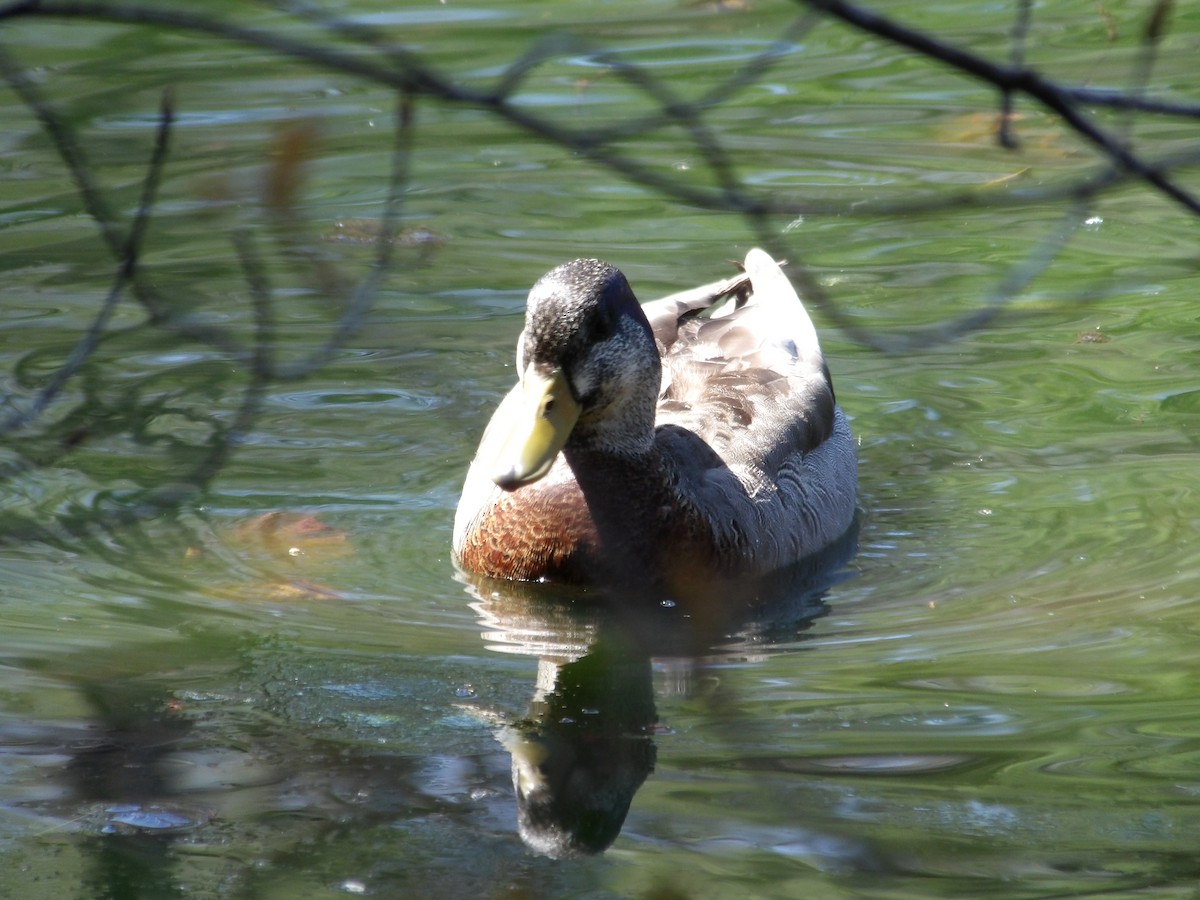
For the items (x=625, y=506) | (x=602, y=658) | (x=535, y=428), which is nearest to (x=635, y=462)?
(x=625, y=506)

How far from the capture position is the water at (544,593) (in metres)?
4.09

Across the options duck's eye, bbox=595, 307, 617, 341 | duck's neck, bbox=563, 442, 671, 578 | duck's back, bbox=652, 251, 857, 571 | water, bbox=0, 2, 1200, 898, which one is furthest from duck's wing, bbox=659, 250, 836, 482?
duck's eye, bbox=595, 307, 617, 341

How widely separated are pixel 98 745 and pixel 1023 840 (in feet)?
8.10

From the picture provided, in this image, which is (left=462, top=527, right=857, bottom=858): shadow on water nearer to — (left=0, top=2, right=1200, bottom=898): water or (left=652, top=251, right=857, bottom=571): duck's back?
(left=0, top=2, right=1200, bottom=898): water

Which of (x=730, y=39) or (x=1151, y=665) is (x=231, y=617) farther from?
(x=730, y=39)

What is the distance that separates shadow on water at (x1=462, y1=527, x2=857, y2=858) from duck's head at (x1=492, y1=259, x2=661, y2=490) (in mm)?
600

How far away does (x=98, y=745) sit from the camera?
461 centimetres

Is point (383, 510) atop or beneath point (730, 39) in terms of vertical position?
beneath

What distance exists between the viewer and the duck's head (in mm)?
5402

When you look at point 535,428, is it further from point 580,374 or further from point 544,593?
point 544,593

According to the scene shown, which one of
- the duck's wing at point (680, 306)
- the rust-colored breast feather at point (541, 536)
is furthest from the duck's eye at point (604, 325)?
the duck's wing at point (680, 306)

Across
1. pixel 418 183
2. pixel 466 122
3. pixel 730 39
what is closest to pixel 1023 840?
pixel 418 183

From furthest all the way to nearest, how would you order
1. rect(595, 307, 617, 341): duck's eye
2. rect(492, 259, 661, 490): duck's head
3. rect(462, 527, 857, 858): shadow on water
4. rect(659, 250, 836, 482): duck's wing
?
rect(659, 250, 836, 482): duck's wing, rect(595, 307, 617, 341): duck's eye, rect(492, 259, 661, 490): duck's head, rect(462, 527, 857, 858): shadow on water

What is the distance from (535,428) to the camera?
17.8ft
